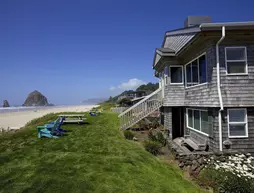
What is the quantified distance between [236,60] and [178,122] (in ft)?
18.1

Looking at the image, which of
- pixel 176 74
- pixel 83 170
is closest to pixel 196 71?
pixel 176 74

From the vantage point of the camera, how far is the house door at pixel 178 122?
11293 millimetres

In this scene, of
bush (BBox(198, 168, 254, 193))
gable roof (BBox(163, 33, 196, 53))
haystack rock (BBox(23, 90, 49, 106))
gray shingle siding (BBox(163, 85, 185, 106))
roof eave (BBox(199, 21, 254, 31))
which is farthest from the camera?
haystack rock (BBox(23, 90, 49, 106))

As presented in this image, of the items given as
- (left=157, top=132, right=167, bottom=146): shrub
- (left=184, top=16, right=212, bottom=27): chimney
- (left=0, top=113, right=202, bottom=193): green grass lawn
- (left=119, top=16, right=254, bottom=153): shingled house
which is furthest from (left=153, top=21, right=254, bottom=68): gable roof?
(left=0, top=113, right=202, bottom=193): green grass lawn

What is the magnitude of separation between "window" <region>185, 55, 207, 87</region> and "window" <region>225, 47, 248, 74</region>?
1017mm

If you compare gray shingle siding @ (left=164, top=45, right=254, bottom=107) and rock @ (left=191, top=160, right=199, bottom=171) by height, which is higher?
gray shingle siding @ (left=164, top=45, right=254, bottom=107)

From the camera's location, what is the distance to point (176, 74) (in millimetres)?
11031

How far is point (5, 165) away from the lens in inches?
238

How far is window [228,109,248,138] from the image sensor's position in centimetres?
712

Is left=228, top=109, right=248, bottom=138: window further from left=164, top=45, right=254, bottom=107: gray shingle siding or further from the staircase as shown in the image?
the staircase

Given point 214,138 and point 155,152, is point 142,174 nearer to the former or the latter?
point 155,152

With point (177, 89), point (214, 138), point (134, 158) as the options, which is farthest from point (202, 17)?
point (134, 158)

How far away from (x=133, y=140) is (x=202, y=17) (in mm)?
9658

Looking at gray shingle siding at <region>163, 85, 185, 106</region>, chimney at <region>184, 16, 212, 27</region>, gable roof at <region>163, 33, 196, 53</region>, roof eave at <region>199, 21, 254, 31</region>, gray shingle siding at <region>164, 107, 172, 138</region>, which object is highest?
chimney at <region>184, 16, 212, 27</region>
